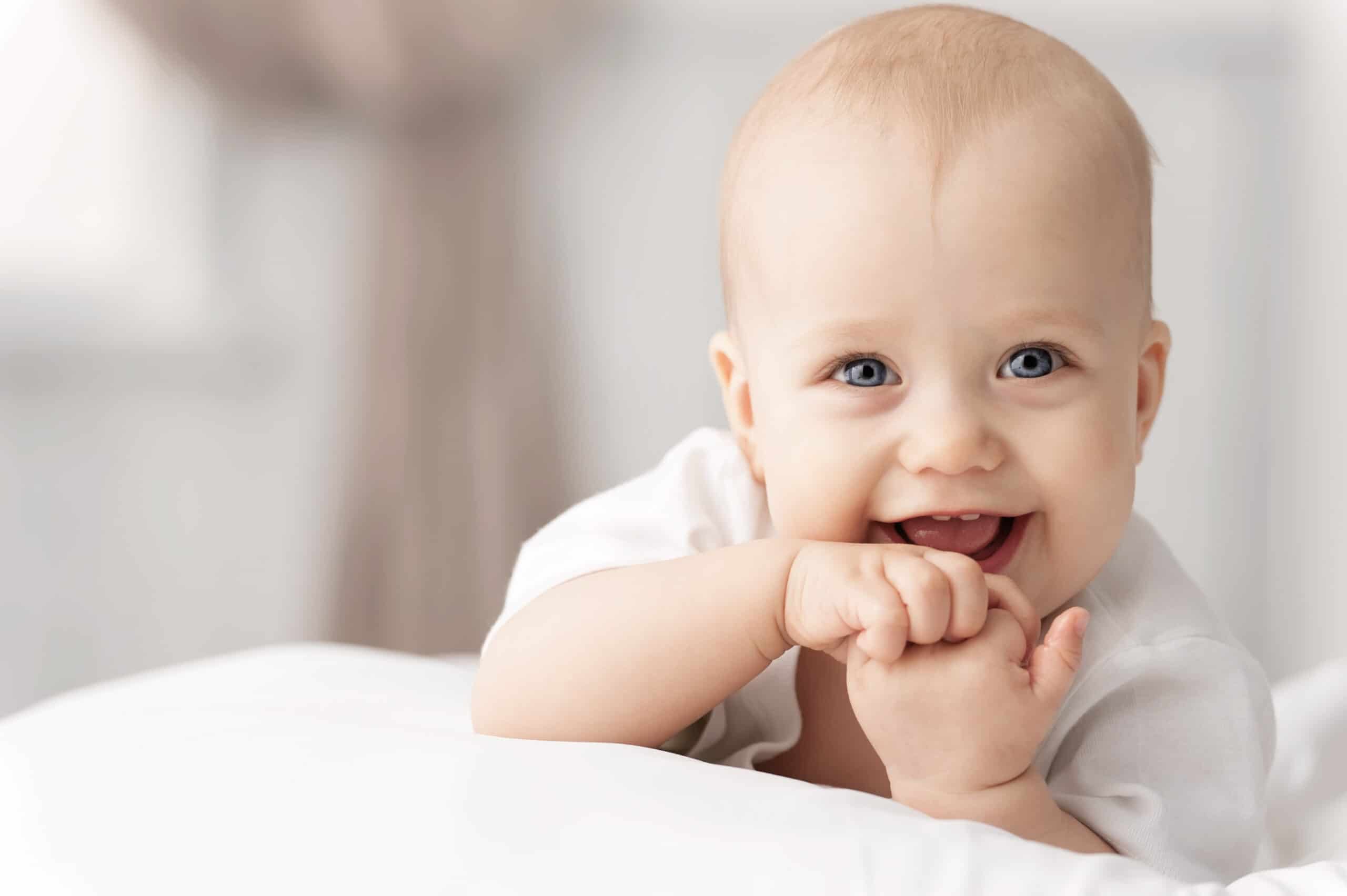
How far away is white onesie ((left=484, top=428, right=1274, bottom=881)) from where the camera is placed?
34.0 inches

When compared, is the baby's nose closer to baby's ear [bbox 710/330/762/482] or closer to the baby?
the baby

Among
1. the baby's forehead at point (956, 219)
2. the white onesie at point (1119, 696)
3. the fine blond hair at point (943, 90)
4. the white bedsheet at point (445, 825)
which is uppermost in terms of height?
the fine blond hair at point (943, 90)

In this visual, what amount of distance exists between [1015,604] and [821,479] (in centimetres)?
15

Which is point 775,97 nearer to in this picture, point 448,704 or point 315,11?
point 448,704

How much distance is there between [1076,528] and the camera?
84cm

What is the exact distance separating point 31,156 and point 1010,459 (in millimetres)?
1360

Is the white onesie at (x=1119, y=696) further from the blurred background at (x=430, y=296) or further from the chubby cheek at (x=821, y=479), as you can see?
the blurred background at (x=430, y=296)

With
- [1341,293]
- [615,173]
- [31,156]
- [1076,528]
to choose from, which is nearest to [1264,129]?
[1341,293]

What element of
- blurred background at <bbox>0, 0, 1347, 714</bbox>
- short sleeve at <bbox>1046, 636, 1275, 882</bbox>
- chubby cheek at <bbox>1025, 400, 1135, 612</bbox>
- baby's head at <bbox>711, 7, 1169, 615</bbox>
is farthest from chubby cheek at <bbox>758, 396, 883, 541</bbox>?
blurred background at <bbox>0, 0, 1347, 714</bbox>

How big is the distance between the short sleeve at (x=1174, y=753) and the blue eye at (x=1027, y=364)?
222mm

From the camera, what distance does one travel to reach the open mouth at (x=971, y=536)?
33.1 inches

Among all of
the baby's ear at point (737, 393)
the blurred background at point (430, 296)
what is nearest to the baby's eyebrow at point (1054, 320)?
the baby's ear at point (737, 393)

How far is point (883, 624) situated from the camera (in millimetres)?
692

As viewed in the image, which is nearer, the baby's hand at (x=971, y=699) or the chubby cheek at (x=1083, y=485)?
the baby's hand at (x=971, y=699)
